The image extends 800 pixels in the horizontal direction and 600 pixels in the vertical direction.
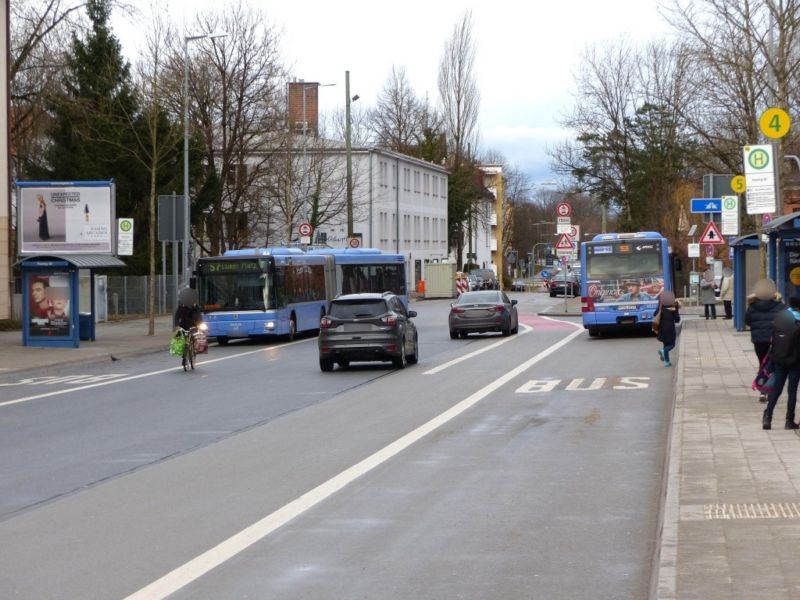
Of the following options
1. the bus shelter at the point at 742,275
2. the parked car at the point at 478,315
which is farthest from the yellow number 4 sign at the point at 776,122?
the parked car at the point at 478,315

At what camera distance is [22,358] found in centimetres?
3023

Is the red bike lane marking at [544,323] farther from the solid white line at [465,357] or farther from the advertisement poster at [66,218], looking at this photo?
the advertisement poster at [66,218]

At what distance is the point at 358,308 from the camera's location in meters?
26.5

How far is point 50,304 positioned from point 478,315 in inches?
477

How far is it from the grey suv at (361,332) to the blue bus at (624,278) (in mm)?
10919

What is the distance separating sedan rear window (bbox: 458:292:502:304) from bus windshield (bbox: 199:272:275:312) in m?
5.67

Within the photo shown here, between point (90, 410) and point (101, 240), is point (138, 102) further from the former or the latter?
point (90, 410)

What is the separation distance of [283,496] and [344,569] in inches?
118

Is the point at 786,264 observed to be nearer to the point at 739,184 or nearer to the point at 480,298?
the point at 739,184

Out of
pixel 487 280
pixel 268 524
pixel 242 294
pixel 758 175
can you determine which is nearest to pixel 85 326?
pixel 242 294

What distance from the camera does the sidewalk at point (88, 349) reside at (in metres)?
29.1

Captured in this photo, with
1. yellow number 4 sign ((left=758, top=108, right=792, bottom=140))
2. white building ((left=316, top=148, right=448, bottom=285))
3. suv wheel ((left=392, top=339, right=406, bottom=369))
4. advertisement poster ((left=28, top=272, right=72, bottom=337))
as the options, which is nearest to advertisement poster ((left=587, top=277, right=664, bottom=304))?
suv wheel ((left=392, top=339, right=406, bottom=369))

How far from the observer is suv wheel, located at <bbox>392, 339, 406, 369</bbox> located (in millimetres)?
26469

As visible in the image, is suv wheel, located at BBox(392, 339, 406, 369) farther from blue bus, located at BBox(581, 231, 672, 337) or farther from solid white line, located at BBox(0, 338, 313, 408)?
blue bus, located at BBox(581, 231, 672, 337)
